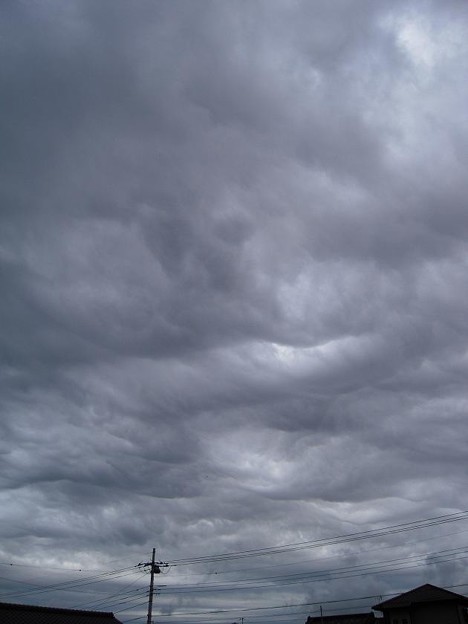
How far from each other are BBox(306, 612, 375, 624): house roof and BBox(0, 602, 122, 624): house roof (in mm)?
39688

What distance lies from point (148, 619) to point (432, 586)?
43.8m

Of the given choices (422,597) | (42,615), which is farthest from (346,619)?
(42,615)

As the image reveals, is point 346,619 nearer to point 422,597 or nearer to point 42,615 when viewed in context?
point 422,597

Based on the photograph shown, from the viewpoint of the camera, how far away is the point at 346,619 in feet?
358

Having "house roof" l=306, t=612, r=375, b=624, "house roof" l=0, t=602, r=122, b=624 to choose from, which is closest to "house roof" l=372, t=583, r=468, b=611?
"house roof" l=306, t=612, r=375, b=624

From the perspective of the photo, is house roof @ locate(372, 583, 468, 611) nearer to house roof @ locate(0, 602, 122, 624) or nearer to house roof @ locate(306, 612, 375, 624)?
house roof @ locate(306, 612, 375, 624)

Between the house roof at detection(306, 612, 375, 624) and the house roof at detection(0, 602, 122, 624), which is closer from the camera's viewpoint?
the house roof at detection(0, 602, 122, 624)

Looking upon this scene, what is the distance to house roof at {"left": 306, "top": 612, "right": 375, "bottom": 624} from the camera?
105 meters

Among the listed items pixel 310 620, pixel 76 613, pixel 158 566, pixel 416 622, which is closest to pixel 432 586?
pixel 416 622

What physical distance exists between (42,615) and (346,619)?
177 ft

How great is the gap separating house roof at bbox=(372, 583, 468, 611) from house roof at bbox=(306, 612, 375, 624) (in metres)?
13.6

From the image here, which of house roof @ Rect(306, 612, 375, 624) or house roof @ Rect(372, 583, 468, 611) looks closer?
house roof @ Rect(372, 583, 468, 611)

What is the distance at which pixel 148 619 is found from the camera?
7631 cm

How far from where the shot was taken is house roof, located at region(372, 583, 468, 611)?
85125mm
